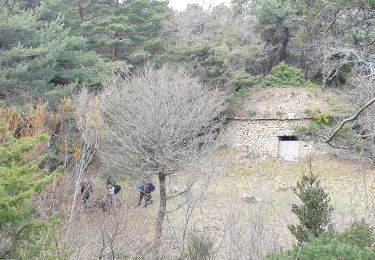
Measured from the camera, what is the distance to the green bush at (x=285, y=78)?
21.8 meters

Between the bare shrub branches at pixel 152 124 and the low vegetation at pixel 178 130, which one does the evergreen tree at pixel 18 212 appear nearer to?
the low vegetation at pixel 178 130

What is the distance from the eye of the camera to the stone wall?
19.8 meters

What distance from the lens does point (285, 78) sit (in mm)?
21953

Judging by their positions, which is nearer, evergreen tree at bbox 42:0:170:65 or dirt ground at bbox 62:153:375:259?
dirt ground at bbox 62:153:375:259

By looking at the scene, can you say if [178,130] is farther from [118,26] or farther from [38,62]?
[118,26]

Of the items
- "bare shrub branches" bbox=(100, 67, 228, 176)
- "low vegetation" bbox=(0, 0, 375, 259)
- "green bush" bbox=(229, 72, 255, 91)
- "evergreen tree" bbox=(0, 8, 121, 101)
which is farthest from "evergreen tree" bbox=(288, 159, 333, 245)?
"green bush" bbox=(229, 72, 255, 91)

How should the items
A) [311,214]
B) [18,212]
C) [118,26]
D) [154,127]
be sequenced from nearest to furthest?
1. [18,212]
2. [311,214]
3. [154,127]
4. [118,26]

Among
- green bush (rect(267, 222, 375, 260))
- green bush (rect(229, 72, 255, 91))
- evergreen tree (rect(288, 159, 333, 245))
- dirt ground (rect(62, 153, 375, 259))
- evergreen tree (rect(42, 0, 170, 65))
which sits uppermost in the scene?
evergreen tree (rect(42, 0, 170, 65))

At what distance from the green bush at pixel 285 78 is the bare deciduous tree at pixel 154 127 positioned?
8166 mm

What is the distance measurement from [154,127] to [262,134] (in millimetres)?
9194

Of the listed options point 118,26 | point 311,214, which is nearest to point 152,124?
point 311,214

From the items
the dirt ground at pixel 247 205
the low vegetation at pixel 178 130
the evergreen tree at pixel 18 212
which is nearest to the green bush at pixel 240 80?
the low vegetation at pixel 178 130

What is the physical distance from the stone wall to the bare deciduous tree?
6.05m

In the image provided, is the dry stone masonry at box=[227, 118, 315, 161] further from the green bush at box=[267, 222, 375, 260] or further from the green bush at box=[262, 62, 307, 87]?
the green bush at box=[267, 222, 375, 260]
